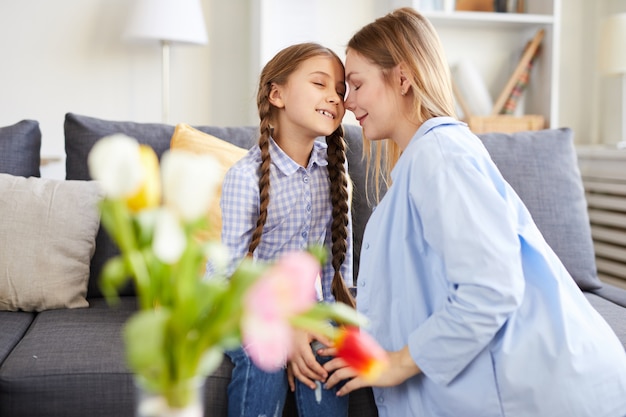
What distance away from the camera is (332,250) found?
165 centimetres

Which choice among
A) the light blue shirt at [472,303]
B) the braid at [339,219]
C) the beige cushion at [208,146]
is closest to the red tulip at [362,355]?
the light blue shirt at [472,303]

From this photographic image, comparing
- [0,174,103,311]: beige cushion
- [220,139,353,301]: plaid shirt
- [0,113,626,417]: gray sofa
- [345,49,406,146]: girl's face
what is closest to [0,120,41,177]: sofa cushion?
[0,113,626,417]: gray sofa

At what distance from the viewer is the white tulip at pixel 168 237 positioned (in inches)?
22.6

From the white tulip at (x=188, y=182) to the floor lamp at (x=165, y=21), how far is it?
2162mm

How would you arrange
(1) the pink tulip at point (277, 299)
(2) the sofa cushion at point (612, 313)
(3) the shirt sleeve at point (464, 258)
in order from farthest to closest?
1. (2) the sofa cushion at point (612, 313)
2. (3) the shirt sleeve at point (464, 258)
3. (1) the pink tulip at point (277, 299)

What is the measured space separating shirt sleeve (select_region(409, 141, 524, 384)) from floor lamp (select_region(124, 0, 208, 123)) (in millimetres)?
1659

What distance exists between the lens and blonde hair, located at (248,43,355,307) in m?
1.53

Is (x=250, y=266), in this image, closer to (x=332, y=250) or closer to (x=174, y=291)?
(x=174, y=291)

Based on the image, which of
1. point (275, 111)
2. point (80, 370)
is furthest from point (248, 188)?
point (80, 370)

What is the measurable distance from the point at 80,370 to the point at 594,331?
3.16 feet

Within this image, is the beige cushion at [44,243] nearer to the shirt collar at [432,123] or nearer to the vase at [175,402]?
the shirt collar at [432,123]

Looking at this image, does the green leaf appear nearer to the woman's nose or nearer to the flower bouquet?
the flower bouquet

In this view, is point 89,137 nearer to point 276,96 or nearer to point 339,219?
point 276,96

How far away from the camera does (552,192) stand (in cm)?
196
